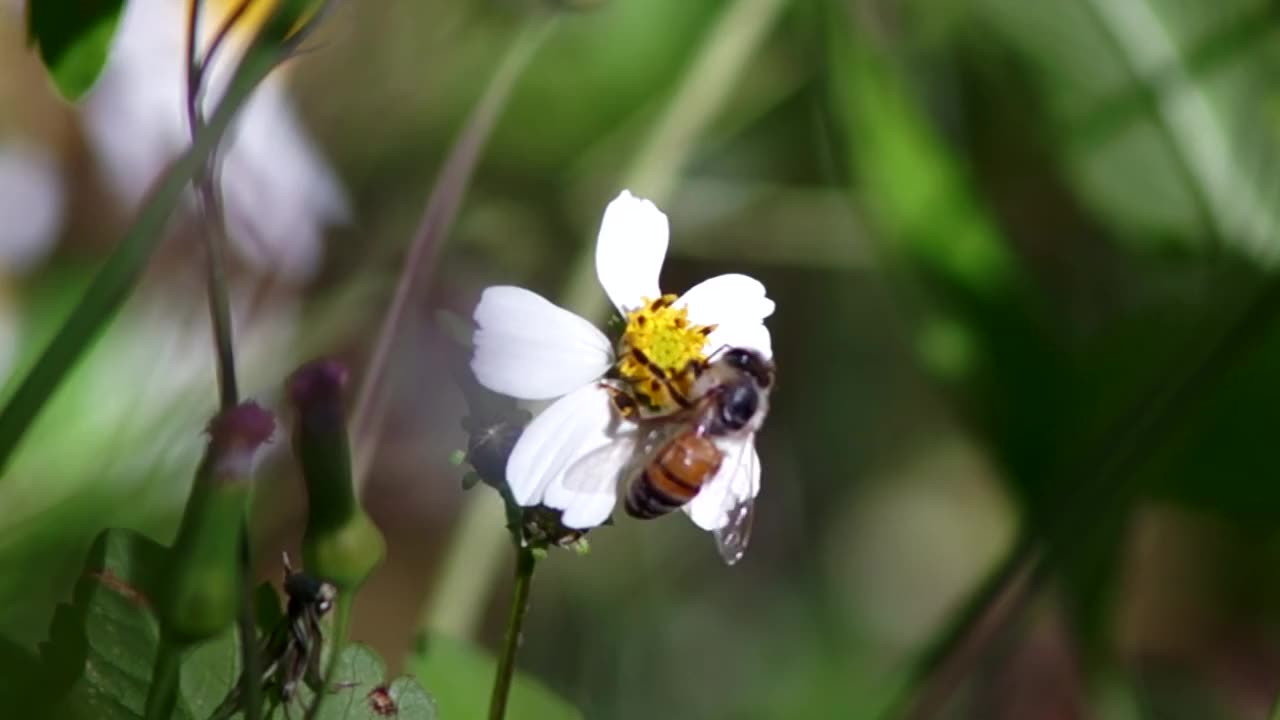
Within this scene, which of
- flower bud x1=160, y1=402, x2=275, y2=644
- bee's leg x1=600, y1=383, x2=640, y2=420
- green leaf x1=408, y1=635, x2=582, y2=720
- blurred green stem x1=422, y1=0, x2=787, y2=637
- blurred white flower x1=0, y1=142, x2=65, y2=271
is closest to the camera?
flower bud x1=160, y1=402, x2=275, y2=644

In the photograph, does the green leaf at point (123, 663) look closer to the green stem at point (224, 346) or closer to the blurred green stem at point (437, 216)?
the green stem at point (224, 346)

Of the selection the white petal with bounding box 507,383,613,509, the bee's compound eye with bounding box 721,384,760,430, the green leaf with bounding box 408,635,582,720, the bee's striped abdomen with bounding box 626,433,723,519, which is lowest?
the green leaf with bounding box 408,635,582,720

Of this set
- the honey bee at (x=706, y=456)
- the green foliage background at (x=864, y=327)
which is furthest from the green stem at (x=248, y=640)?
the green foliage background at (x=864, y=327)

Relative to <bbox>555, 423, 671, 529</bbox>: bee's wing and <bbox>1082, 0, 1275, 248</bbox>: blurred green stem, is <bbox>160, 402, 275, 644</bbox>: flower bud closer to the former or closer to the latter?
<bbox>555, 423, 671, 529</bbox>: bee's wing

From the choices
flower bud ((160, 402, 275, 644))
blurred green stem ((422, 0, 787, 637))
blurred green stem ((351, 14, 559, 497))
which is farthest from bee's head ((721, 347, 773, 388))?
blurred green stem ((422, 0, 787, 637))

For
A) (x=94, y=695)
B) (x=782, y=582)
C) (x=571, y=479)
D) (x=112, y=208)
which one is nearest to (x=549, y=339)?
(x=571, y=479)

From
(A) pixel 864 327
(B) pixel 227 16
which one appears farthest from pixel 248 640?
(A) pixel 864 327
